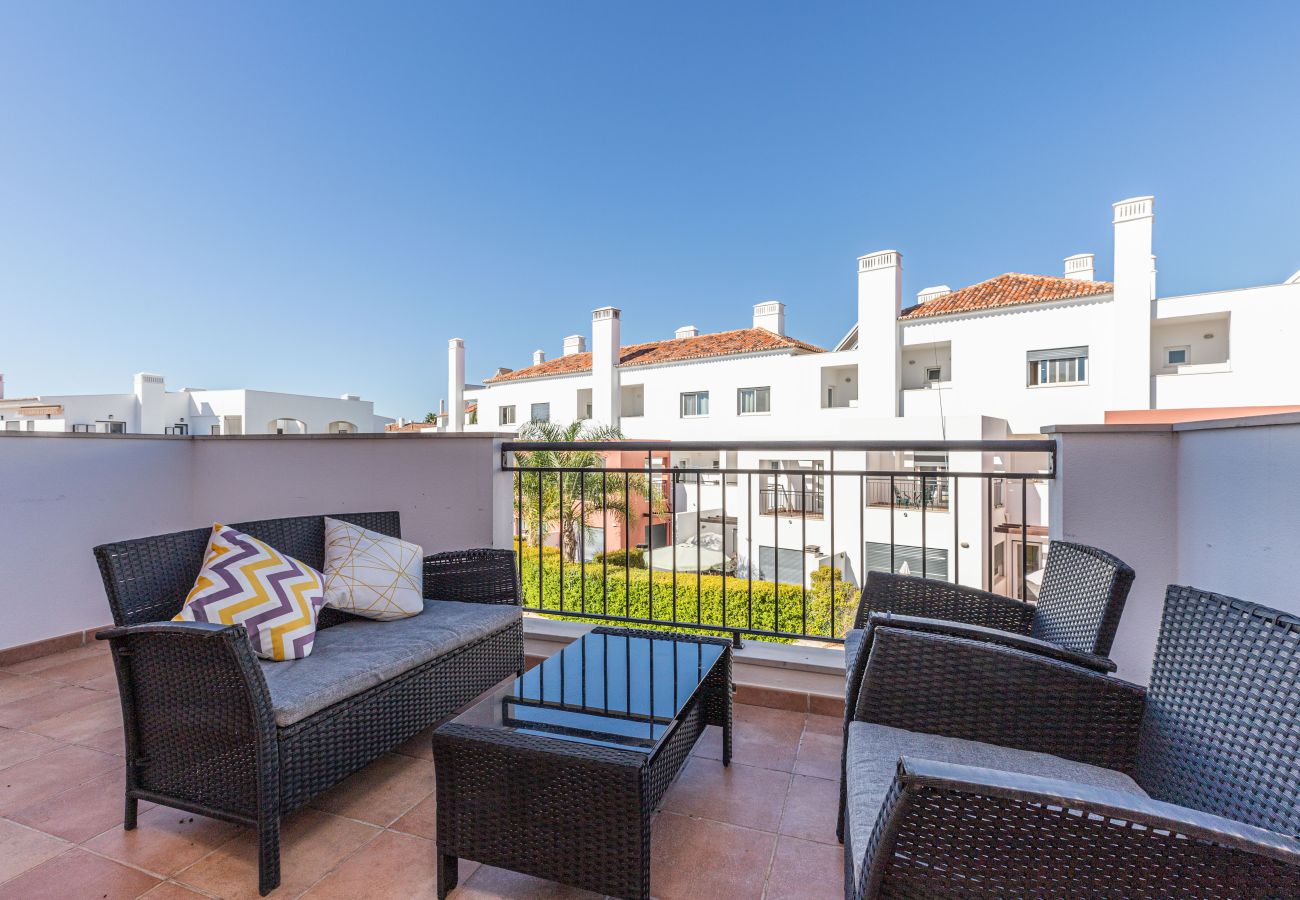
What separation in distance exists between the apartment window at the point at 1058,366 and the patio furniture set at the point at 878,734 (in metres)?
15.1

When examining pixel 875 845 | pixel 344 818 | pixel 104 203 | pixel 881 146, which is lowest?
pixel 344 818

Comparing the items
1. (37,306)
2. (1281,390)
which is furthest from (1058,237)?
(37,306)

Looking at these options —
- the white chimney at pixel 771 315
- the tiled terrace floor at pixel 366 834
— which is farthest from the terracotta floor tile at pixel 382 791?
the white chimney at pixel 771 315

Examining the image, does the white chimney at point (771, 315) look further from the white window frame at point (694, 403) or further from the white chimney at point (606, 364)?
the white chimney at point (606, 364)

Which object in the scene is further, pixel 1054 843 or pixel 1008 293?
pixel 1008 293

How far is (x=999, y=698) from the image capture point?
4.31ft

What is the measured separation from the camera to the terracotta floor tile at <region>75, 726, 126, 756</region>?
2.07 metres

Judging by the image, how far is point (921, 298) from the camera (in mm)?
17328

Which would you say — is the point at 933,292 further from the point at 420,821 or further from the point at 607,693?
the point at 420,821

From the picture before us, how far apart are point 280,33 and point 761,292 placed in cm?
1817

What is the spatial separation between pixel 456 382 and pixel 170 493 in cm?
2094

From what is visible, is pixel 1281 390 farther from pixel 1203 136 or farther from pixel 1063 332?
pixel 1203 136

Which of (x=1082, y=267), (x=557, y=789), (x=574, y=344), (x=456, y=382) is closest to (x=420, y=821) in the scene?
(x=557, y=789)

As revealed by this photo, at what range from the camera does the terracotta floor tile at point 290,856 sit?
1437 mm
